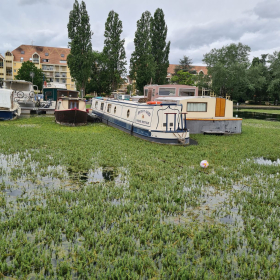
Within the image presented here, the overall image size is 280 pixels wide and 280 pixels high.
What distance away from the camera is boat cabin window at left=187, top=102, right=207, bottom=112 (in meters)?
20.4

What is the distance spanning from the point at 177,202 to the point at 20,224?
3.69m

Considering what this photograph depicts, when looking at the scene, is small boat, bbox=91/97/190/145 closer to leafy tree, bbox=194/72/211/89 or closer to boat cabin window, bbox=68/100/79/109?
boat cabin window, bbox=68/100/79/109

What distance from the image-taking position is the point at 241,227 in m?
5.95

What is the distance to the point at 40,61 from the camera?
85.9 m

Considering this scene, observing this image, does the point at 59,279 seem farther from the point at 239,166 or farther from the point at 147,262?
the point at 239,166

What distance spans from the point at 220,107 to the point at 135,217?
16566 mm

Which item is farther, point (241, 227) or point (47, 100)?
point (47, 100)

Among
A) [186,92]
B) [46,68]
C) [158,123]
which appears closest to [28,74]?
[46,68]

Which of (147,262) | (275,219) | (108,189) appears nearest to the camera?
(147,262)

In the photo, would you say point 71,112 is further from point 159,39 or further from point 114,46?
point 159,39

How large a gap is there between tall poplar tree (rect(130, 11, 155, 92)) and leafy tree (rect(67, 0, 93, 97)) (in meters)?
7.52

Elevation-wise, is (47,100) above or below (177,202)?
above

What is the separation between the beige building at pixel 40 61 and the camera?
80812 mm

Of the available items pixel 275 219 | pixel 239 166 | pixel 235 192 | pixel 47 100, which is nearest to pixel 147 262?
pixel 275 219
